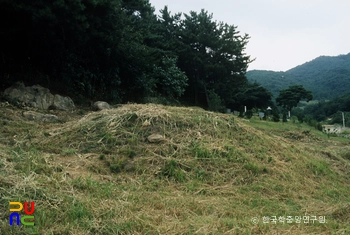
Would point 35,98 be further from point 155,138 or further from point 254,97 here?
point 254,97

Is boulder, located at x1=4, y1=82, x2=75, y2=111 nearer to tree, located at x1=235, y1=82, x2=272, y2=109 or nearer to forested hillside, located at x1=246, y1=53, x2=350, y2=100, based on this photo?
tree, located at x1=235, y1=82, x2=272, y2=109

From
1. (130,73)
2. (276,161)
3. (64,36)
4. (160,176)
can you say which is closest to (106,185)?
(160,176)

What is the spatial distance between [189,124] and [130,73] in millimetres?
6172

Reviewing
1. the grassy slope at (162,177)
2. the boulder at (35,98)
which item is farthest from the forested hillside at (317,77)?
the grassy slope at (162,177)

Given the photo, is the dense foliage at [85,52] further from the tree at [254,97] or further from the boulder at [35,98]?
the tree at [254,97]

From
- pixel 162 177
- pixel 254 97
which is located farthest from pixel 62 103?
pixel 254 97

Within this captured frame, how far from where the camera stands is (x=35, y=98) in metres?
6.74

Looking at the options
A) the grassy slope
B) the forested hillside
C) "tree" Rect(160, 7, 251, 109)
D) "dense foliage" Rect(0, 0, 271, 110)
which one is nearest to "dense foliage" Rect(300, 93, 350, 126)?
the forested hillside

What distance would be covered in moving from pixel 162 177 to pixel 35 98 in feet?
15.7

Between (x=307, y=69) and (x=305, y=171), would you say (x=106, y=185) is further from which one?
(x=307, y=69)

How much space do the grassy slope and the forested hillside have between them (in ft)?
88.9

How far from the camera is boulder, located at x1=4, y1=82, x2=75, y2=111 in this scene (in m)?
6.51

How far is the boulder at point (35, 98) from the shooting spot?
651cm

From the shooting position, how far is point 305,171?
3.82m
